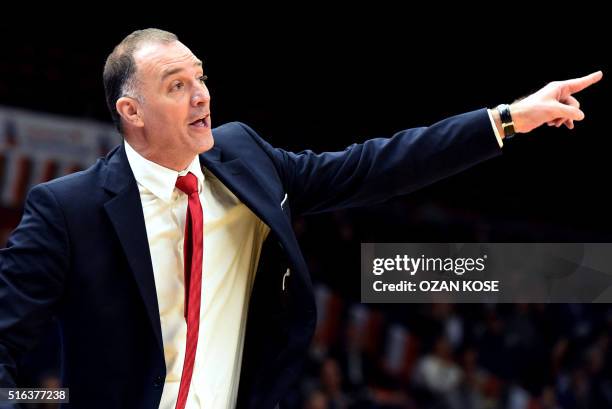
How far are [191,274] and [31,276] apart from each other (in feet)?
1.14

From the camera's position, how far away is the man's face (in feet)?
6.64

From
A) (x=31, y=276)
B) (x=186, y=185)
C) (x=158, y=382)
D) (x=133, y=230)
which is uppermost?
(x=186, y=185)

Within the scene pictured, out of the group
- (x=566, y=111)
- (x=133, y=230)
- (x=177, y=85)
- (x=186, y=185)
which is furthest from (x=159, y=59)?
(x=566, y=111)

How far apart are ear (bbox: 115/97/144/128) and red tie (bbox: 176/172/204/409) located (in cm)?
16

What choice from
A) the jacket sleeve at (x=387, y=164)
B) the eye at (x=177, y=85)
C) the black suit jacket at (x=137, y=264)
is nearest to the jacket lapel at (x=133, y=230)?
the black suit jacket at (x=137, y=264)

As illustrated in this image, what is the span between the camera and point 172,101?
203cm

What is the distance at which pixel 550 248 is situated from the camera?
24.6 ft

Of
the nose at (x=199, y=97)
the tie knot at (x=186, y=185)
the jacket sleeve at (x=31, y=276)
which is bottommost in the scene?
the jacket sleeve at (x=31, y=276)

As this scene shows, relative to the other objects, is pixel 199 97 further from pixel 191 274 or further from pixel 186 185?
pixel 191 274

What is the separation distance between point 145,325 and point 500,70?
706 centimetres

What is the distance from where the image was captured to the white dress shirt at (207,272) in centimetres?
198

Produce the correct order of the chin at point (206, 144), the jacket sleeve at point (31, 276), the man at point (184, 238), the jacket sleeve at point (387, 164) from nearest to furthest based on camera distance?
1. the jacket sleeve at point (31, 276)
2. the man at point (184, 238)
3. the chin at point (206, 144)
4. the jacket sleeve at point (387, 164)

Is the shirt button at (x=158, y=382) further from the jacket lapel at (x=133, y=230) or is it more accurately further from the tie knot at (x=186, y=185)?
the tie knot at (x=186, y=185)

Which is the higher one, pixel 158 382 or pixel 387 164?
pixel 387 164
